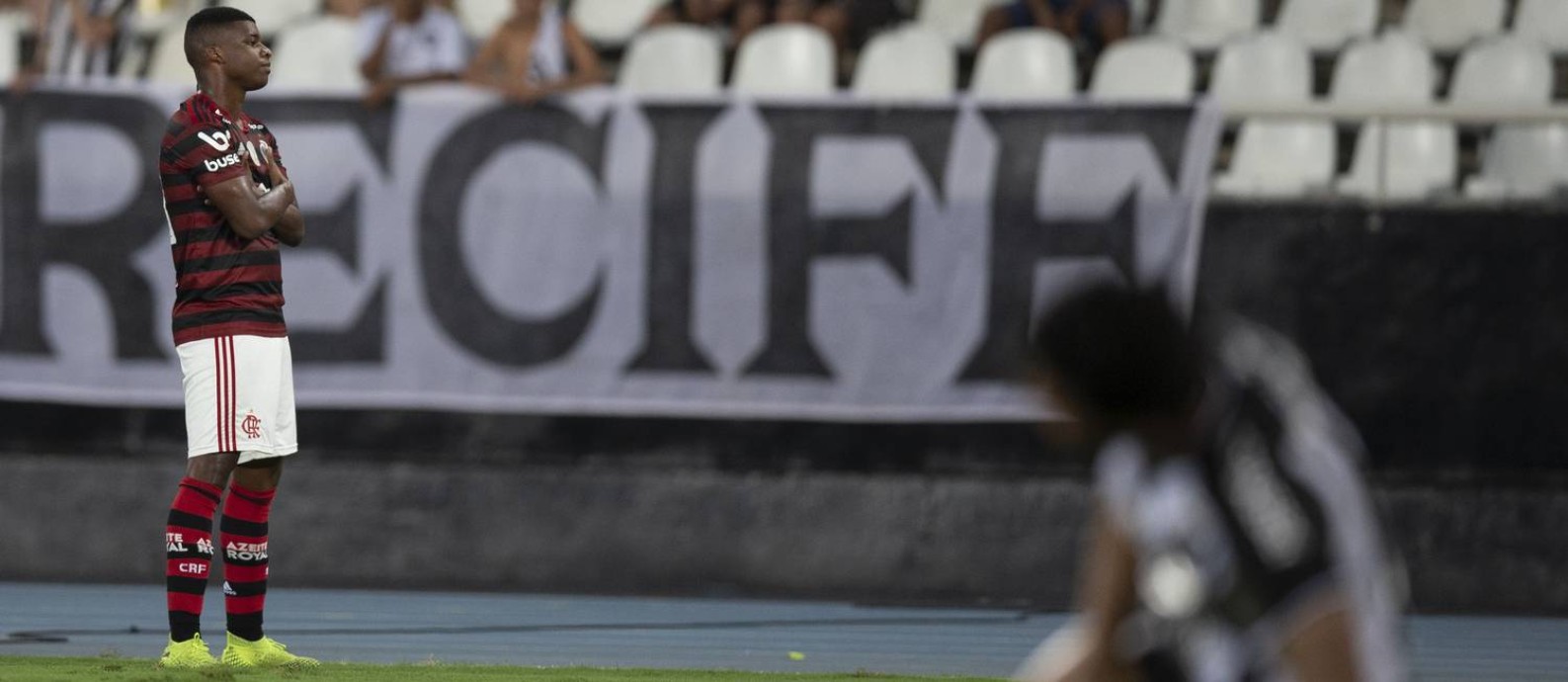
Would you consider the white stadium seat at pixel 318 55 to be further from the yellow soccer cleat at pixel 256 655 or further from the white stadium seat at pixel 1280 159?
the yellow soccer cleat at pixel 256 655

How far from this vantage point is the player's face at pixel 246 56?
6797mm

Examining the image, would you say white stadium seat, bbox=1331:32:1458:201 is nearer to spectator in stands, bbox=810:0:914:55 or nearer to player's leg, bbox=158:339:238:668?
spectator in stands, bbox=810:0:914:55

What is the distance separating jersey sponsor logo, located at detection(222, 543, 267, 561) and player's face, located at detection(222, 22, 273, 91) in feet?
4.88

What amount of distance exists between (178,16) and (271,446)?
239 inches

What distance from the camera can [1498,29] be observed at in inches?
459

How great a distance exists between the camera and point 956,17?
12148mm

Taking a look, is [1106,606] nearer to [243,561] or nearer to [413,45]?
[243,561]

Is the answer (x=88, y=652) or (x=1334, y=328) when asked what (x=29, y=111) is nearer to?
(x=88, y=652)

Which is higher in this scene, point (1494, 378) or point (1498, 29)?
point (1498, 29)

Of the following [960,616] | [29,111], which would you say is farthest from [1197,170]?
[29,111]

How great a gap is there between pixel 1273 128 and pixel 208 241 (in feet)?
18.2

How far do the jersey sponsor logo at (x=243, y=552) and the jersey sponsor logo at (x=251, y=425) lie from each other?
376 millimetres

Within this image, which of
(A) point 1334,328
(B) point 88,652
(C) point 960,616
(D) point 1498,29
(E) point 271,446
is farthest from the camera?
(D) point 1498,29

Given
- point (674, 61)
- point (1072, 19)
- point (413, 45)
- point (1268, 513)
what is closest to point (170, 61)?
point (413, 45)
